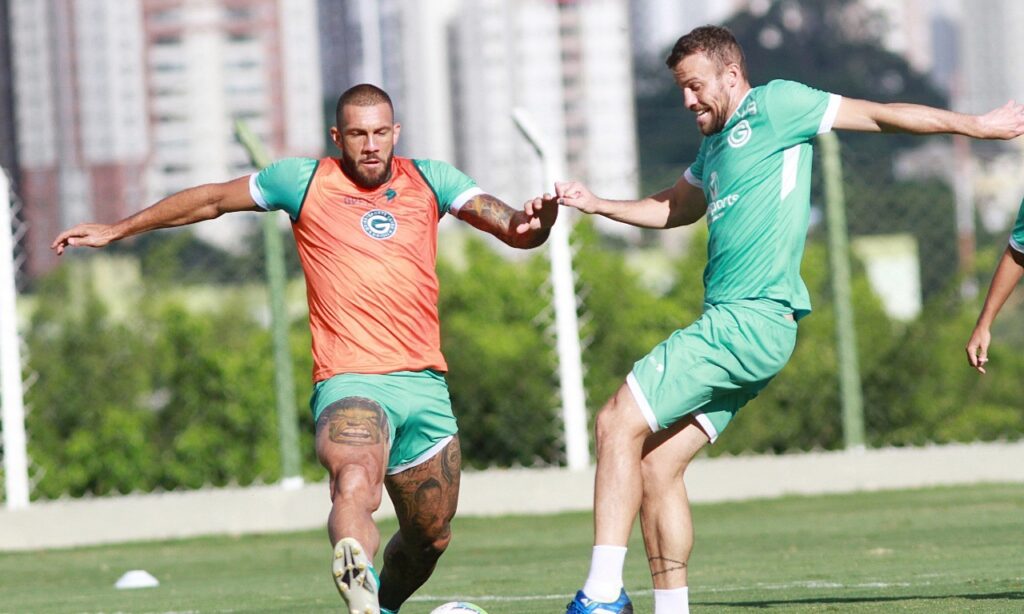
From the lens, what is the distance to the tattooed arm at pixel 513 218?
21.3 feet

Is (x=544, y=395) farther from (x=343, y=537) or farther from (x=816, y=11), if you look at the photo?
(x=816, y=11)

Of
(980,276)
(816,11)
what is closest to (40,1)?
(816,11)

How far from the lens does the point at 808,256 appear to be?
16188 mm

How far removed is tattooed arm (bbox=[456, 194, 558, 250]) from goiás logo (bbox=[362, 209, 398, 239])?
0.34m

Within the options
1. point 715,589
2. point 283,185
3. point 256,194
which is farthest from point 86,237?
point 715,589

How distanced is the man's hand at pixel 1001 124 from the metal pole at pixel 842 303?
580cm

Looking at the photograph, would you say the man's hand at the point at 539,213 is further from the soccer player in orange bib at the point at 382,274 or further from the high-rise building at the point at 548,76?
the high-rise building at the point at 548,76

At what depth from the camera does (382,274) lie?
251 inches

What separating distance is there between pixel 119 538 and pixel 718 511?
376 centimetres

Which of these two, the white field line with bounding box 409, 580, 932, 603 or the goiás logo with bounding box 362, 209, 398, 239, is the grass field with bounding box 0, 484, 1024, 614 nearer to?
the white field line with bounding box 409, 580, 932, 603

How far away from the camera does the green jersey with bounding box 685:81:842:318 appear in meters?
6.09

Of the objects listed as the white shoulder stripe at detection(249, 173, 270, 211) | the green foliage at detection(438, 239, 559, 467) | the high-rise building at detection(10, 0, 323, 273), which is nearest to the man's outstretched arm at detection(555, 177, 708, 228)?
the white shoulder stripe at detection(249, 173, 270, 211)

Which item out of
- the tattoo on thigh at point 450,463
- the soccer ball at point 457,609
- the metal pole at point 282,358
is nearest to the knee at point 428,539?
the tattoo on thigh at point 450,463

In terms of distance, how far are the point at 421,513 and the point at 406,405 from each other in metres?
0.43
